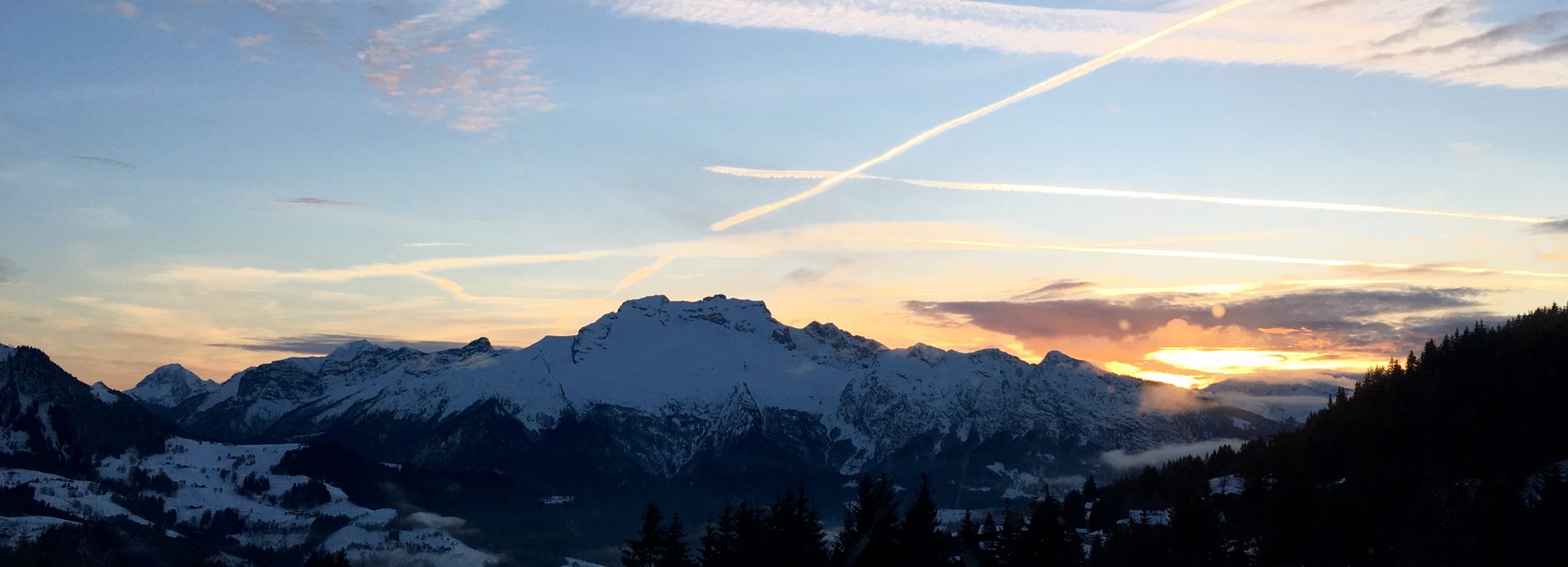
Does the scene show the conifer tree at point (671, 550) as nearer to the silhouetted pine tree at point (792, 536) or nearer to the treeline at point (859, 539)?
the treeline at point (859, 539)

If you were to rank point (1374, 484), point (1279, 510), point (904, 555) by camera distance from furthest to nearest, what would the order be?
point (1374, 484) → point (1279, 510) → point (904, 555)

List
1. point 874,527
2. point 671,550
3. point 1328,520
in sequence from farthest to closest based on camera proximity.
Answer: point 1328,520 < point 671,550 < point 874,527

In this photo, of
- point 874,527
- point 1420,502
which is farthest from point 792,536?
point 1420,502

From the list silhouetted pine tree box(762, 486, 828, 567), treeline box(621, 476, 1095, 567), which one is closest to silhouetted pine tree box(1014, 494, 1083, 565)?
treeline box(621, 476, 1095, 567)

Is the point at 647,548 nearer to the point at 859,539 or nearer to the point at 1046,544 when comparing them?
the point at 1046,544

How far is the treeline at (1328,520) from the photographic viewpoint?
274 feet

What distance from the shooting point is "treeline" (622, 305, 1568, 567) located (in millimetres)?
83438

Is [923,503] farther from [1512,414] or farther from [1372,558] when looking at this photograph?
[1512,414]

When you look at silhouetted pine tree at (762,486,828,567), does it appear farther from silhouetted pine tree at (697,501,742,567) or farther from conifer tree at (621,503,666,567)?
conifer tree at (621,503,666,567)

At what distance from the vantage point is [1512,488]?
148 m

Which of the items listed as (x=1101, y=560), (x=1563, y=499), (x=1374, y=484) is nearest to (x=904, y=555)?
(x=1101, y=560)

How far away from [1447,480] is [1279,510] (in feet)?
132

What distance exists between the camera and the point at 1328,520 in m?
135

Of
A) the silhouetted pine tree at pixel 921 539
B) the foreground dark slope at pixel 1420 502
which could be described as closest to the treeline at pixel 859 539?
the silhouetted pine tree at pixel 921 539
